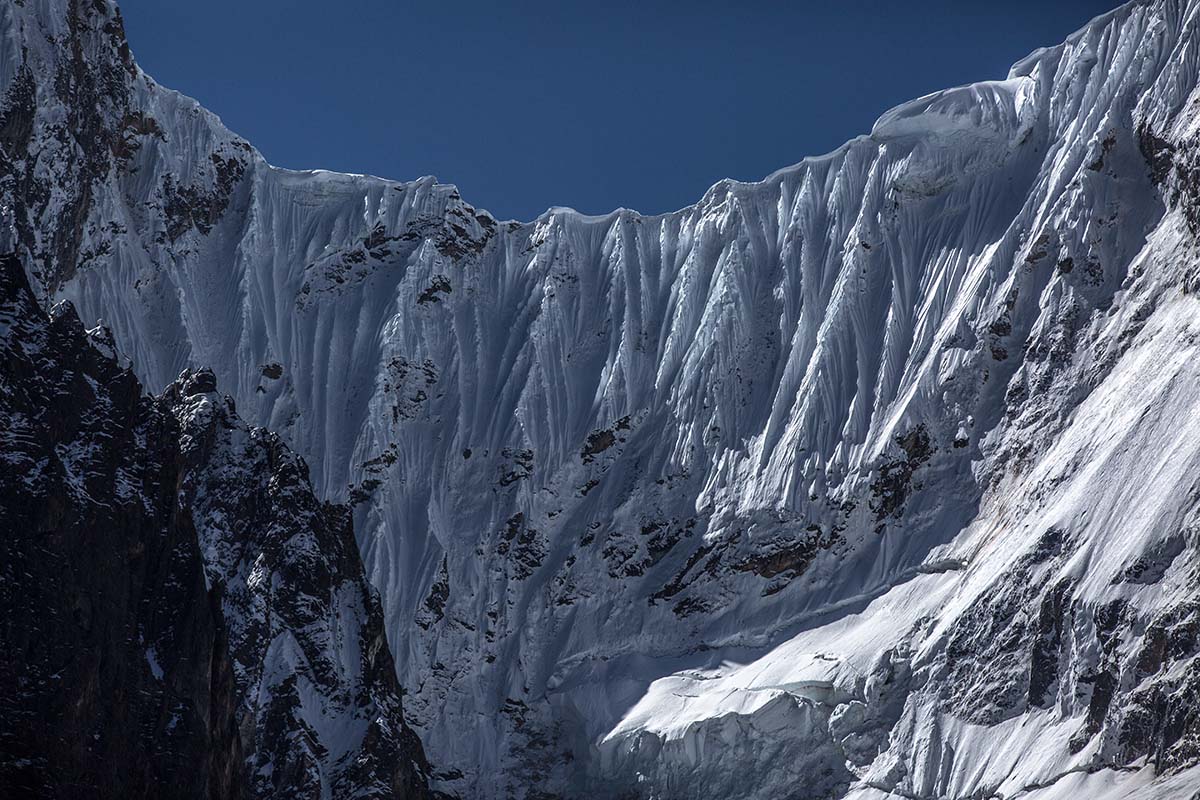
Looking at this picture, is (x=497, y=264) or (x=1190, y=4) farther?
(x=497, y=264)

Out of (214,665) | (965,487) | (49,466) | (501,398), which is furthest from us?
(501,398)

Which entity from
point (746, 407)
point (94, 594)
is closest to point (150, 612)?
point (94, 594)

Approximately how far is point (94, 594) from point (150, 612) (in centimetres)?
381

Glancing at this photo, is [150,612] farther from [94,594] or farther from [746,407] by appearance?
[746,407]

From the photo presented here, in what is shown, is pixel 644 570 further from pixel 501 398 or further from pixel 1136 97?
pixel 1136 97

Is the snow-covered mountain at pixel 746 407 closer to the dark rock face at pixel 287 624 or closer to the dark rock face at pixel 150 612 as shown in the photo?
the dark rock face at pixel 287 624

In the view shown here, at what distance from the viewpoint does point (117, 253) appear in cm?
12212

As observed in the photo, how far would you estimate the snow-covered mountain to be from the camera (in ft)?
321

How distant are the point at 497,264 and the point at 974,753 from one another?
176 ft

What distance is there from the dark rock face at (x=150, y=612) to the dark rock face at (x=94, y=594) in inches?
2.8

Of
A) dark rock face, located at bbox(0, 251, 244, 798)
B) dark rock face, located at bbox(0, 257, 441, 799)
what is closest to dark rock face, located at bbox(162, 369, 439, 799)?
dark rock face, located at bbox(0, 257, 441, 799)

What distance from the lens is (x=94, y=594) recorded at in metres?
72.4

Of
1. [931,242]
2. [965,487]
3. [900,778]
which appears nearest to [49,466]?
[900,778]

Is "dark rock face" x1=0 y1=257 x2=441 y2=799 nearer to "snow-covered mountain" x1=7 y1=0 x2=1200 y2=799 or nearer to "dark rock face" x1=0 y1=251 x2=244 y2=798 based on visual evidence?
"dark rock face" x1=0 y1=251 x2=244 y2=798
